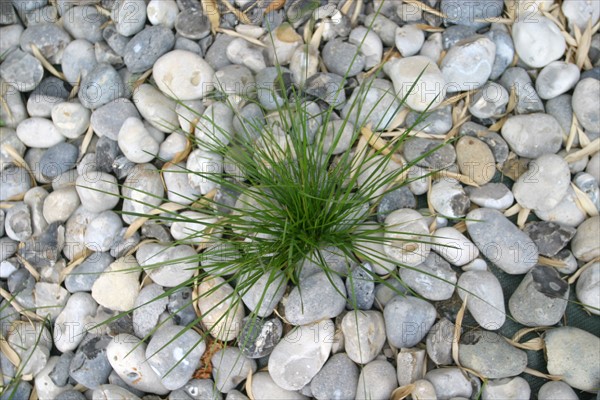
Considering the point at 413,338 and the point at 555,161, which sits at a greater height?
the point at 555,161

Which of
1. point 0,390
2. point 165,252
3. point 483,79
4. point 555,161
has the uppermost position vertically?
point 483,79

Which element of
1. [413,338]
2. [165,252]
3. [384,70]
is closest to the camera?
[413,338]

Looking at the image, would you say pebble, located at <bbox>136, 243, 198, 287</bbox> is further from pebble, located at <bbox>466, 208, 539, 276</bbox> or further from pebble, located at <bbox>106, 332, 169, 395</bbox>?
pebble, located at <bbox>466, 208, 539, 276</bbox>

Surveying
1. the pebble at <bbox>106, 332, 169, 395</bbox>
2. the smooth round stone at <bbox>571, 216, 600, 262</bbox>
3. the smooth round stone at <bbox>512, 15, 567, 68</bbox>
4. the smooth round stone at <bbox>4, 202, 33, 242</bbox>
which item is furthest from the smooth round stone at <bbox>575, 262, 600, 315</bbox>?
the smooth round stone at <bbox>4, 202, 33, 242</bbox>

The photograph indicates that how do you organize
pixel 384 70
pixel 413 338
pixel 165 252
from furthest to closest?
pixel 384 70, pixel 165 252, pixel 413 338

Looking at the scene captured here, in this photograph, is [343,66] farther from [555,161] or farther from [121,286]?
[121,286]

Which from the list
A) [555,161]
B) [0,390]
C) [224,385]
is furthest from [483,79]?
[0,390]

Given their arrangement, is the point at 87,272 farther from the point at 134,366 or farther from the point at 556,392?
the point at 556,392
